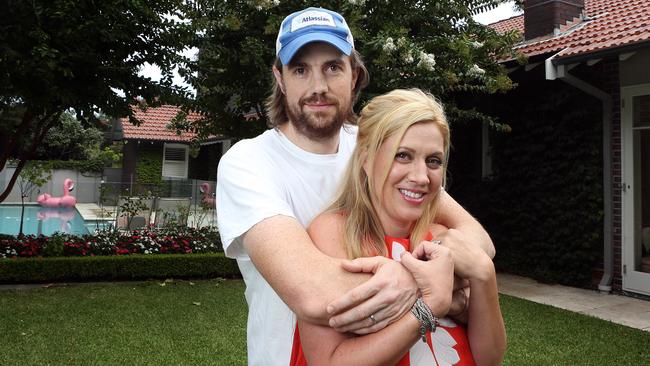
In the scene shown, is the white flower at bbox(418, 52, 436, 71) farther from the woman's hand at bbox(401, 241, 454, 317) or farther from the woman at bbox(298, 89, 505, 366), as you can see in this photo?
the woman's hand at bbox(401, 241, 454, 317)

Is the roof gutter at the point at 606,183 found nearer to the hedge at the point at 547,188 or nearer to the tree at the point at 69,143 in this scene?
the hedge at the point at 547,188

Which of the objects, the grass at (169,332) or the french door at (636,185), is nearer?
the grass at (169,332)

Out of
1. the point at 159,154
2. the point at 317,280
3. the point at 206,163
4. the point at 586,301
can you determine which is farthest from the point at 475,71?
the point at 159,154

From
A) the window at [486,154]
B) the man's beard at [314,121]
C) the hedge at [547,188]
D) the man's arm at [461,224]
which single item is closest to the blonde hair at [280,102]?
the man's beard at [314,121]

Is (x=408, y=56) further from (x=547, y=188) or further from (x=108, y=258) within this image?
(x=108, y=258)

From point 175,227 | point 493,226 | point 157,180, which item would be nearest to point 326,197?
point 493,226

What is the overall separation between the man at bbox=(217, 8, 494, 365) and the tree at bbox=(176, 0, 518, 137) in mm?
5064

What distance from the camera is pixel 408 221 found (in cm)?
131

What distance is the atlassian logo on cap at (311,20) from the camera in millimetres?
1438

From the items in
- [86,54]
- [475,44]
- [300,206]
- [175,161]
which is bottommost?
[300,206]

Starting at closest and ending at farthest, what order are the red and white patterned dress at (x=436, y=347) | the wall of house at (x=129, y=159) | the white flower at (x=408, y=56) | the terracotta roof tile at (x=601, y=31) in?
the red and white patterned dress at (x=436, y=347) → the white flower at (x=408, y=56) → the terracotta roof tile at (x=601, y=31) → the wall of house at (x=129, y=159)

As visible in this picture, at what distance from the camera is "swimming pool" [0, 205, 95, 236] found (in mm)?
15120

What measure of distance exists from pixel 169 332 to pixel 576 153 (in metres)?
6.40

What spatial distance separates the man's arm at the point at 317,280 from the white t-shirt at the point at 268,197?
92mm
